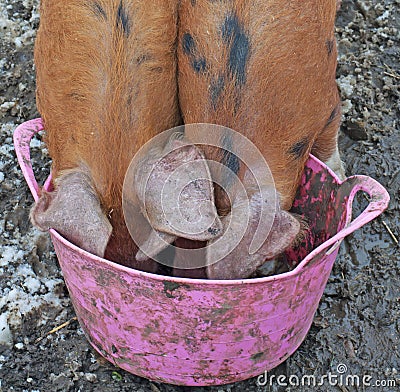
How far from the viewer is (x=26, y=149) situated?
204cm

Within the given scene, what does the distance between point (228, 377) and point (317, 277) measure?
0.41 metres

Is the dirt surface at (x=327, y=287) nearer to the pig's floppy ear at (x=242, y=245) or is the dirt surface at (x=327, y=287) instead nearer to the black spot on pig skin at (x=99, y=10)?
the pig's floppy ear at (x=242, y=245)

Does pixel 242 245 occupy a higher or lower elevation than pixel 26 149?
lower

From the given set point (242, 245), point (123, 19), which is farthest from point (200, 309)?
point (123, 19)

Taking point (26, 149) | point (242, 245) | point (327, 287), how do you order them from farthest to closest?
point (327, 287), point (26, 149), point (242, 245)

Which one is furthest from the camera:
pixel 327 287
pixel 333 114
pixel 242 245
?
pixel 327 287

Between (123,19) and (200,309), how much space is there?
2.56 ft

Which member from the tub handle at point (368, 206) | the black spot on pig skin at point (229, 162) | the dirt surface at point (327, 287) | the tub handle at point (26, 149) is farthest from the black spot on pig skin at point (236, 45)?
the dirt surface at point (327, 287)

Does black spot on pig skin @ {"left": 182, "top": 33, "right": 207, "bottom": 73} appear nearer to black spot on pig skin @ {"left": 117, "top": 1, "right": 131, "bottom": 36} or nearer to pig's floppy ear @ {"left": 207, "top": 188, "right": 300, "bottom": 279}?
black spot on pig skin @ {"left": 117, "top": 1, "right": 131, "bottom": 36}

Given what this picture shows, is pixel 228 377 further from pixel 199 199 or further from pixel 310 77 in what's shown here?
pixel 310 77

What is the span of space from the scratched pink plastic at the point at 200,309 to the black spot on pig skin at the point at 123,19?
454 millimetres

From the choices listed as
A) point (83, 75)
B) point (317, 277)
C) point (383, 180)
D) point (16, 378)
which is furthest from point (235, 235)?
point (383, 180)

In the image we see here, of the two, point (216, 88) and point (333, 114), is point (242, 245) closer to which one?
point (216, 88)

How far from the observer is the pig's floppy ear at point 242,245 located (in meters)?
1.78
